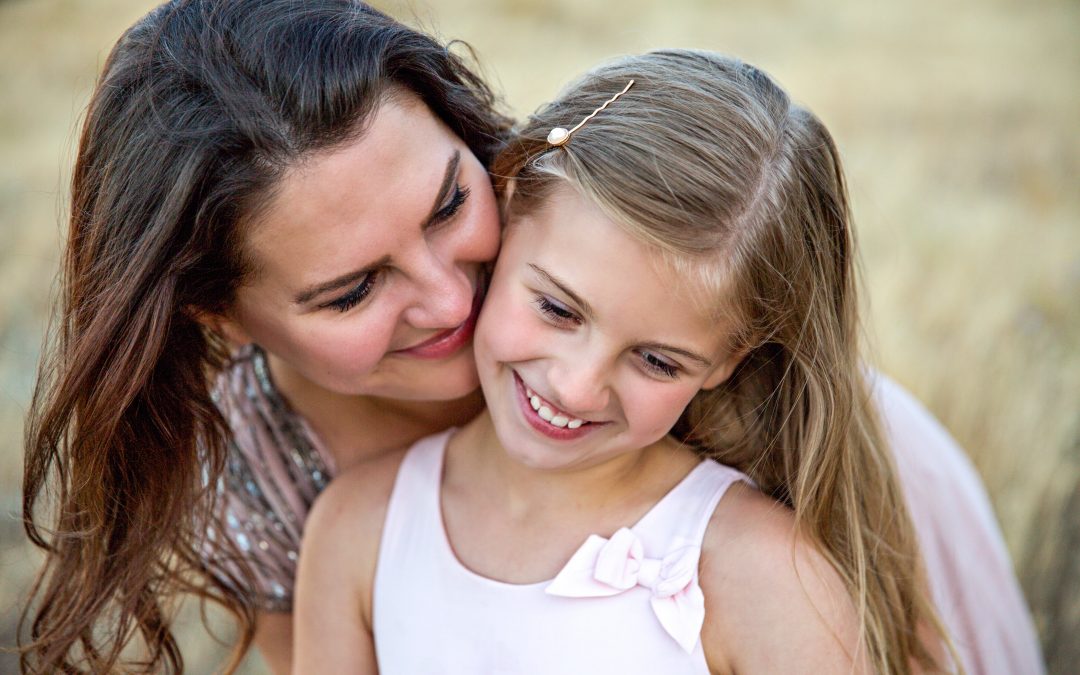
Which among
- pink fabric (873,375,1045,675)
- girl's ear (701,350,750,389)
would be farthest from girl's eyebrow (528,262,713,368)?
pink fabric (873,375,1045,675)

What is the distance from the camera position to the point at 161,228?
203 centimetres

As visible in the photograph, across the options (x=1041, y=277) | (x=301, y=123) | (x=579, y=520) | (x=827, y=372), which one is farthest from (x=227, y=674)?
(x=1041, y=277)

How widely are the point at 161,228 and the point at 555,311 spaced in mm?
776

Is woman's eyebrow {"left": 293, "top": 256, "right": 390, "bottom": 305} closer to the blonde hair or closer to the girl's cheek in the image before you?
the blonde hair

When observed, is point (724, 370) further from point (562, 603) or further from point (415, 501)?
point (415, 501)

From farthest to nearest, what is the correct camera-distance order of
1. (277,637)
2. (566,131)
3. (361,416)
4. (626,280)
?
(277,637), (361,416), (566,131), (626,280)

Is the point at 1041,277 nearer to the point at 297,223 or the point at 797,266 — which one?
the point at 797,266

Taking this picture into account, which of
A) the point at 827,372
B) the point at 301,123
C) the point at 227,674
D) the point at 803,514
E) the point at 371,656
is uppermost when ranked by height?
the point at 301,123

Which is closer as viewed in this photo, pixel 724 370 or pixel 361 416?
pixel 724 370

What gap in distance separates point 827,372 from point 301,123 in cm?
115

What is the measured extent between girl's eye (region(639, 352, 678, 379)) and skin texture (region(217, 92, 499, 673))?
42 cm

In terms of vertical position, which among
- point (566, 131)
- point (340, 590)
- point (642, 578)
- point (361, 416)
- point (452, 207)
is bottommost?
point (340, 590)

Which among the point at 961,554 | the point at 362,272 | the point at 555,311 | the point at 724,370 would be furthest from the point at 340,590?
the point at 961,554

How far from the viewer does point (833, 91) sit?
20.2 feet
